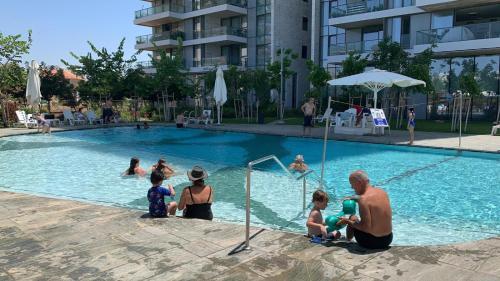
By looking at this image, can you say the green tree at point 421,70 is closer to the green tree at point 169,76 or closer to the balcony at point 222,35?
the green tree at point 169,76

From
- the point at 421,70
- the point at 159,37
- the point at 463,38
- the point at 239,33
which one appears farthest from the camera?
the point at 159,37

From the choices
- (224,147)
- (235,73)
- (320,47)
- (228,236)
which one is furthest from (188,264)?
(320,47)

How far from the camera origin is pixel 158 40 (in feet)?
143

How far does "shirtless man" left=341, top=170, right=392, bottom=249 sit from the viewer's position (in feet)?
14.3

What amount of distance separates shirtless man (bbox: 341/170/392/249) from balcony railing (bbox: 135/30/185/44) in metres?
40.5

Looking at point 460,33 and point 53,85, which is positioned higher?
point 460,33

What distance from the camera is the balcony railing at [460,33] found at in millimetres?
22344

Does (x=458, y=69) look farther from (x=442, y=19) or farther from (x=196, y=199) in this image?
(x=196, y=199)

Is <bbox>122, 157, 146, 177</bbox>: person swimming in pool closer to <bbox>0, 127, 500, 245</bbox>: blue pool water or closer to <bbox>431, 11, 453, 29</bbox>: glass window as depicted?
<bbox>0, 127, 500, 245</bbox>: blue pool water

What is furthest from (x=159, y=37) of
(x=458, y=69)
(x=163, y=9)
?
(x=458, y=69)

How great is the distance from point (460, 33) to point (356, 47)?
7327 mm

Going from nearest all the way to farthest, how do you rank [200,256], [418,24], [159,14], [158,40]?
[200,256]
[418,24]
[159,14]
[158,40]

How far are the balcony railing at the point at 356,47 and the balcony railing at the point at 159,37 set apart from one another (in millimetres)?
18686

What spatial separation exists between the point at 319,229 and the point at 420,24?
26.2 metres
